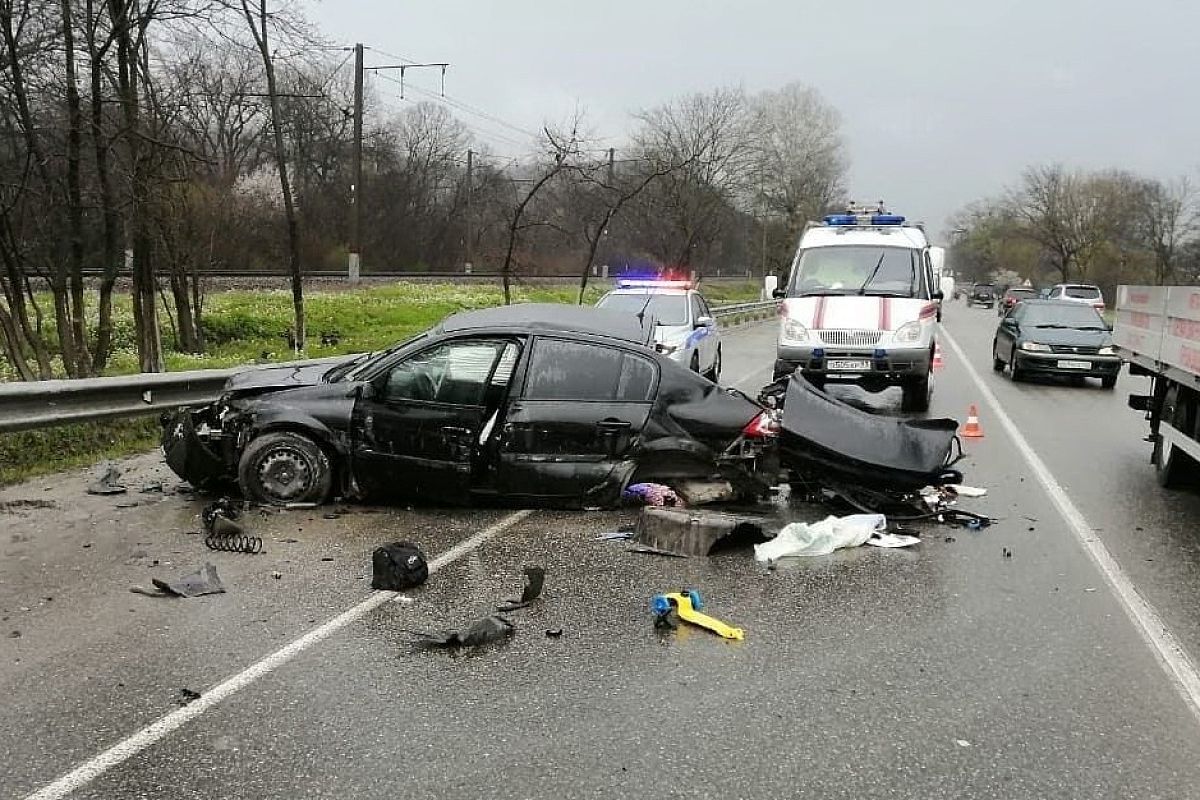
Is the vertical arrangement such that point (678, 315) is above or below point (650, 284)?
below

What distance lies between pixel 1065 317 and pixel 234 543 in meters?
16.9

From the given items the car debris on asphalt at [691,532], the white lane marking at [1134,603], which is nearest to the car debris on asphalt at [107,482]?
the car debris on asphalt at [691,532]

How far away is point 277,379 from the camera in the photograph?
308 inches

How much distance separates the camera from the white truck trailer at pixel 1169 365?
786 centimetres

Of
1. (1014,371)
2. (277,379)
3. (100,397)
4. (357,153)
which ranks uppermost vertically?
(357,153)

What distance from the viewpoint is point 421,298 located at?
103 feet

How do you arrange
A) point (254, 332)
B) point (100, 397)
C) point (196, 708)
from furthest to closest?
point (254, 332)
point (100, 397)
point (196, 708)

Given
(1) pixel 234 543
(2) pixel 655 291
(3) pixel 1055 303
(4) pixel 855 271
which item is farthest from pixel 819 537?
(3) pixel 1055 303

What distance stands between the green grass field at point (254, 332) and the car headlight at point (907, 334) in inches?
356

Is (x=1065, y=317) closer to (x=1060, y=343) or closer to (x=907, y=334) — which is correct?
A: (x=1060, y=343)

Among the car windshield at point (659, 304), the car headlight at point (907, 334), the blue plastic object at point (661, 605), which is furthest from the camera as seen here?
the car windshield at point (659, 304)

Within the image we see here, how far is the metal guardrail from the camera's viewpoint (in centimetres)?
817

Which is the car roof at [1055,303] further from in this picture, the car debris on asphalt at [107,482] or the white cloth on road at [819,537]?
the car debris on asphalt at [107,482]

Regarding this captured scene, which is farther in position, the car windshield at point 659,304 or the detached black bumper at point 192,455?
the car windshield at point 659,304
